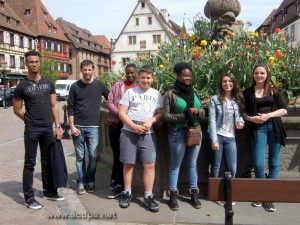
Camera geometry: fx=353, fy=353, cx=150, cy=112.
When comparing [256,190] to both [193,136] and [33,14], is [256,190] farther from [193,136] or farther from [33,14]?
[33,14]

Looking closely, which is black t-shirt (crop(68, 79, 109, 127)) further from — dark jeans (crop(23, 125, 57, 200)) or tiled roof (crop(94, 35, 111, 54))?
tiled roof (crop(94, 35, 111, 54))

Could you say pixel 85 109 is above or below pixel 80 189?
above

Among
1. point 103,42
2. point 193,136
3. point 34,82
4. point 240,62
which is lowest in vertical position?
point 193,136

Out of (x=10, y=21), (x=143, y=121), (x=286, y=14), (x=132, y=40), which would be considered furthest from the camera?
(x=132, y=40)

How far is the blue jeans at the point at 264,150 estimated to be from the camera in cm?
405

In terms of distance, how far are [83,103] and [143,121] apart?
1.00m

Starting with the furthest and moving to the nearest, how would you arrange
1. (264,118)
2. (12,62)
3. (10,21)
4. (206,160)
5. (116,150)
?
1. (12,62)
2. (10,21)
3. (116,150)
4. (206,160)
5. (264,118)

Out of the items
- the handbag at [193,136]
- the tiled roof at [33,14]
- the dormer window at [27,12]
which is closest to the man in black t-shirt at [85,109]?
the handbag at [193,136]

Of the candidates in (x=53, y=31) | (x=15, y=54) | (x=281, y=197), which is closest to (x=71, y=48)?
(x=53, y=31)

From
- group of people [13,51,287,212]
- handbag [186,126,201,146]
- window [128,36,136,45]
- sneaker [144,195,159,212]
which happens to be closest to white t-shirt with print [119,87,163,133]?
group of people [13,51,287,212]

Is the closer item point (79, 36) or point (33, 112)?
point (33, 112)

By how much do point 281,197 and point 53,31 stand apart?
183 ft

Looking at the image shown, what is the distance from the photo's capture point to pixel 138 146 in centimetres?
417

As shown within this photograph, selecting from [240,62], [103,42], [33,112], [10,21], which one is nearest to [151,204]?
[33,112]
